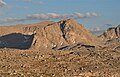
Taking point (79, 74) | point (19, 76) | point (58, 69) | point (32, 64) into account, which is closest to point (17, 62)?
point (32, 64)

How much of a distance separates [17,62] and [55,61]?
4647 millimetres

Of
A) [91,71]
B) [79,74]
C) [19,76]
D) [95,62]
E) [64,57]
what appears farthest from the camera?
[64,57]

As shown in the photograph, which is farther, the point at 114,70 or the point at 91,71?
the point at 114,70

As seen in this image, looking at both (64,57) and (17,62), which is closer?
(17,62)

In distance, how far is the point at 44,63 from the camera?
1427 inches

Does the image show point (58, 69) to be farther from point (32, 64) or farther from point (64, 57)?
point (64, 57)

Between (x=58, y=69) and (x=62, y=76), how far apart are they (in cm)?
439

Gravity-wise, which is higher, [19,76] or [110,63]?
[19,76]

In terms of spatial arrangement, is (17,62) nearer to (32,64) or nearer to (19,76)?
(32,64)

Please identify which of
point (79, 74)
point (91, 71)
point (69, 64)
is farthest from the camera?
point (69, 64)

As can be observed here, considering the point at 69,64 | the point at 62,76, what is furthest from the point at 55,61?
the point at 62,76

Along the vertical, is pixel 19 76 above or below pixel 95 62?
above

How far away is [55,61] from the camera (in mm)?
38812

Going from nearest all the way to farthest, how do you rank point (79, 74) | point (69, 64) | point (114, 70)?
point (79, 74) → point (114, 70) → point (69, 64)
